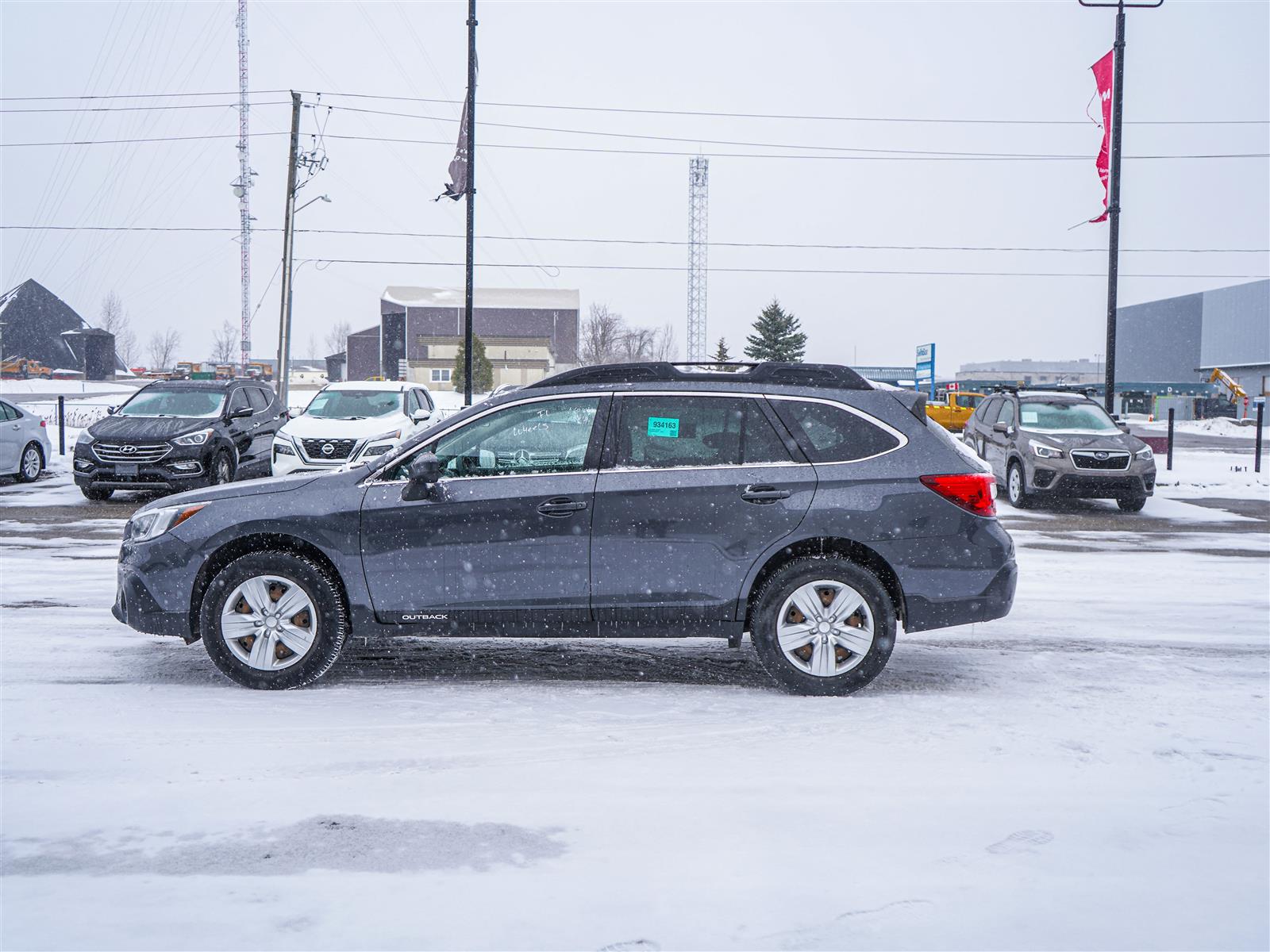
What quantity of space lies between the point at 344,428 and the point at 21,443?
622cm

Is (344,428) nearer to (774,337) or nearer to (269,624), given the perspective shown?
(269,624)

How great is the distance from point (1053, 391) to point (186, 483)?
13528 millimetres

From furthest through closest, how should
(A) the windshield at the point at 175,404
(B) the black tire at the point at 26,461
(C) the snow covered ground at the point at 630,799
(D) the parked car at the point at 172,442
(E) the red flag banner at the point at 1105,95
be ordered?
(E) the red flag banner at the point at 1105,95 < (B) the black tire at the point at 26,461 < (A) the windshield at the point at 175,404 < (D) the parked car at the point at 172,442 < (C) the snow covered ground at the point at 630,799

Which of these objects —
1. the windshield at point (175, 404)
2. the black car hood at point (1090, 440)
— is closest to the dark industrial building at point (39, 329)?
the windshield at point (175, 404)

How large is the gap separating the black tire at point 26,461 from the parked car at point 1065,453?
15.5m

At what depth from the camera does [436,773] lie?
180 inches

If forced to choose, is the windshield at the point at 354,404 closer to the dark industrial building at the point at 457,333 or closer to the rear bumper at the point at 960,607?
the rear bumper at the point at 960,607

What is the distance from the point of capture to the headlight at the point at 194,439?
15.0 metres

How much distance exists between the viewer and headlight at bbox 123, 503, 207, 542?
5844mm

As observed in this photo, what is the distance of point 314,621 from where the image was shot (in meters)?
5.75

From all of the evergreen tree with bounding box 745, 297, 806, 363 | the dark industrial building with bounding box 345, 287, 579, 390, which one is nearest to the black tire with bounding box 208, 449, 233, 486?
the evergreen tree with bounding box 745, 297, 806, 363

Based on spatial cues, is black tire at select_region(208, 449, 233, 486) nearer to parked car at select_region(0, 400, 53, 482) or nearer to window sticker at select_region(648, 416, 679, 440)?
parked car at select_region(0, 400, 53, 482)

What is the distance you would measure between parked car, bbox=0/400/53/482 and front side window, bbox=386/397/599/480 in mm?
13788

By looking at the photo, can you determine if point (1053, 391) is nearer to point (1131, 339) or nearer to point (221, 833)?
point (221, 833)
